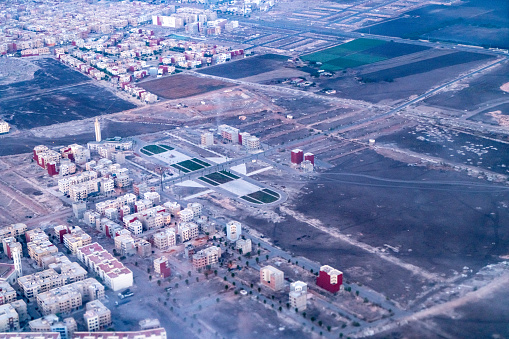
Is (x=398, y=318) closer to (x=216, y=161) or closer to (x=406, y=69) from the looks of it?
(x=216, y=161)

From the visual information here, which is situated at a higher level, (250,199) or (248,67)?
(248,67)

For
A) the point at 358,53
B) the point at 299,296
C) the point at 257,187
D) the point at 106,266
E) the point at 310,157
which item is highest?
the point at 358,53

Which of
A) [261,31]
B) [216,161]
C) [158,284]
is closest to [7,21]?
[261,31]

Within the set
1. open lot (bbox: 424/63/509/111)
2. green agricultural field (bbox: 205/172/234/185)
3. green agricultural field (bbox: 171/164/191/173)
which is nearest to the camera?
green agricultural field (bbox: 205/172/234/185)

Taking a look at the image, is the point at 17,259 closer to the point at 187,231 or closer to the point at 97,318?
the point at 97,318

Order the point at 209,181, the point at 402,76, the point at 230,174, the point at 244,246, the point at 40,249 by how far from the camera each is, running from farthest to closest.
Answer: the point at 402,76, the point at 230,174, the point at 209,181, the point at 244,246, the point at 40,249

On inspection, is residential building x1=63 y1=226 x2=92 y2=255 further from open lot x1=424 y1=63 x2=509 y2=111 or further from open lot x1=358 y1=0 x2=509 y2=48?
open lot x1=358 y1=0 x2=509 y2=48

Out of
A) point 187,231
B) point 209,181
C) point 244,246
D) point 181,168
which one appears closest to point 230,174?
point 209,181

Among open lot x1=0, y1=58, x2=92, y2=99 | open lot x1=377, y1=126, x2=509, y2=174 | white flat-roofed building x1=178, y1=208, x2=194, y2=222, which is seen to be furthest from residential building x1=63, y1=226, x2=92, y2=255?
open lot x1=0, y1=58, x2=92, y2=99
